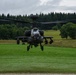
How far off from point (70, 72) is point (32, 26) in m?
7.09

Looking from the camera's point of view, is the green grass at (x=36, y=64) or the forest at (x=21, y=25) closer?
the forest at (x=21, y=25)

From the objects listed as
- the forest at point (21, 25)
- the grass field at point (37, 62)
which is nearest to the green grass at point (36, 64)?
the grass field at point (37, 62)

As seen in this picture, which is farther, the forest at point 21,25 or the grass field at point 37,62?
the grass field at point 37,62

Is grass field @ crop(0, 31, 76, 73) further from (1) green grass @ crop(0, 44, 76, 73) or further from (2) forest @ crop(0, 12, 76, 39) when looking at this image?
(2) forest @ crop(0, 12, 76, 39)

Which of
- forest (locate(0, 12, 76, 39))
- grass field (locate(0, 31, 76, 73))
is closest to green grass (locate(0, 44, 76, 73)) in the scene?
grass field (locate(0, 31, 76, 73))

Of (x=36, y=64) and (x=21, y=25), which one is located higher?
(x=21, y=25)

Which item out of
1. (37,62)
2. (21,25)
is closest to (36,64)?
(37,62)

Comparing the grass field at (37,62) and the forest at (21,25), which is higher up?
the forest at (21,25)

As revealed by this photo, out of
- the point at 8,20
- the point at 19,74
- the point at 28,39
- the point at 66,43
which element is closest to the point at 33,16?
the point at 8,20

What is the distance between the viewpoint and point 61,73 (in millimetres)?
28828

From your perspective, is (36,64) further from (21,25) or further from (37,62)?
(21,25)

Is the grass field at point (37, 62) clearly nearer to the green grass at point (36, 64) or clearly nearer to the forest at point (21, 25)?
the green grass at point (36, 64)

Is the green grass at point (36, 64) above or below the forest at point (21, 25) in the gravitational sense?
below

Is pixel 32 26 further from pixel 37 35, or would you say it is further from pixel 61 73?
pixel 61 73
